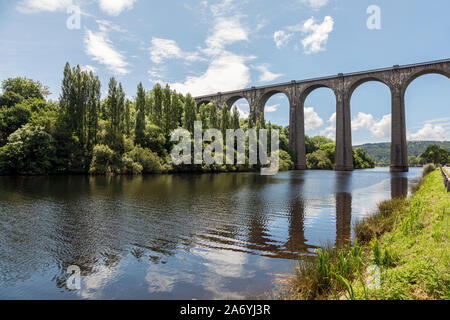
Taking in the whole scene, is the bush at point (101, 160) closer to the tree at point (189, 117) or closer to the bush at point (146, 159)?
the bush at point (146, 159)

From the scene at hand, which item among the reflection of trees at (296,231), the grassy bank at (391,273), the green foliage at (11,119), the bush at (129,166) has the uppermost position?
the green foliage at (11,119)

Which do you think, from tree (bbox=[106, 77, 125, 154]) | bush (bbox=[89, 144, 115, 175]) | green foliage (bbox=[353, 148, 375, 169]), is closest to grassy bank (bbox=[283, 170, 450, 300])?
bush (bbox=[89, 144, 115, 175])

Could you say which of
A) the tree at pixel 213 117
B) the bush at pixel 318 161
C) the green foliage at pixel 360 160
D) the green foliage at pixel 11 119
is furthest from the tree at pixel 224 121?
the green foliage at pixel 360 160

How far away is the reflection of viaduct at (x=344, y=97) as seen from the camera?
47625 mm

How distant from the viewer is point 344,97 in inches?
2143

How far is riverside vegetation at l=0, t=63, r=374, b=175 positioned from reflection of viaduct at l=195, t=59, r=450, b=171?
25.2 m

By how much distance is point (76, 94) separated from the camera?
35.3 meters

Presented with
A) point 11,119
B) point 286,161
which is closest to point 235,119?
point 286,161

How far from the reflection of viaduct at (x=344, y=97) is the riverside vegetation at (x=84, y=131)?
25.2 metres

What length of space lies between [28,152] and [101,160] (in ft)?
24.5

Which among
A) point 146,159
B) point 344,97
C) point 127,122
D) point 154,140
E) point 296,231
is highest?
point 344,97

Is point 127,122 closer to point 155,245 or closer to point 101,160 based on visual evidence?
point 101,160
